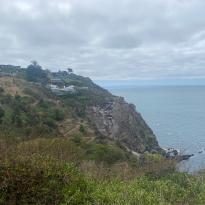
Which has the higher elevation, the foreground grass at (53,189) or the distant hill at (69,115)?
the foreground grass at (53,189)

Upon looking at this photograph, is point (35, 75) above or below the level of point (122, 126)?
above

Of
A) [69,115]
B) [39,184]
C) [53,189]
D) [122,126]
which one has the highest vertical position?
[39,184]

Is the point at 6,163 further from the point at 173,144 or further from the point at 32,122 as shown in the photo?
the point at 173,144

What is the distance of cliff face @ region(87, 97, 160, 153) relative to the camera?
262ft

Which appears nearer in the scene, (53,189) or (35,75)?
(53,189)

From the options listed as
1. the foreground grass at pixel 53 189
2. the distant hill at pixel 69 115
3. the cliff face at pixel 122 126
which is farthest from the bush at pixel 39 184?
the cliff face at pixel 122 126

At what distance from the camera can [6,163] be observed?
11.6 metres

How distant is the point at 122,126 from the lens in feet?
283

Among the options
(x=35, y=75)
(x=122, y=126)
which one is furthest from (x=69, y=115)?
(x=35, y=75)

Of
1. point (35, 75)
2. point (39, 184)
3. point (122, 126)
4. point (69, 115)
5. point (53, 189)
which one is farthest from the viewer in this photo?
point (35, 75)

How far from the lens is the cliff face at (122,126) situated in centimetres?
8000

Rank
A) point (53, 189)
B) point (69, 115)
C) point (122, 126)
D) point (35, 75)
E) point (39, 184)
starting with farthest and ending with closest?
point (35, 75) < point (122, 126) < point (69, 115) < point (53, 189) < point (39, 184)

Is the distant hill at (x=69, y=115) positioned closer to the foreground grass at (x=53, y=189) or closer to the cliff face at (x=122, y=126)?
the cliff face at (x=122, y=126)

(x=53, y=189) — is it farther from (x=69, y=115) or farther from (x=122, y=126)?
(x=122, y=126)
